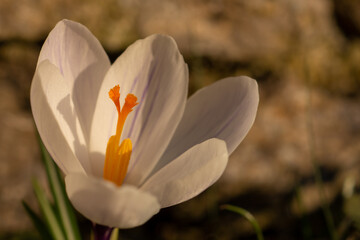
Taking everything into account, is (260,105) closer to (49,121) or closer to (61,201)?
(61,201)

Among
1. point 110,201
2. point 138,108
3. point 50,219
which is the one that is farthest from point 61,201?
point 110,201

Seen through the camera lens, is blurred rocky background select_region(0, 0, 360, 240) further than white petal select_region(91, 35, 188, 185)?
Yes

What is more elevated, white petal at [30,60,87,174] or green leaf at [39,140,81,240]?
white petal at [30,60,87,174]

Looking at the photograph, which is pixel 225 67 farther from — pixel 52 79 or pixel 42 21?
pixel 52 79

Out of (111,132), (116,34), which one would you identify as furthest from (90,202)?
(116,34)

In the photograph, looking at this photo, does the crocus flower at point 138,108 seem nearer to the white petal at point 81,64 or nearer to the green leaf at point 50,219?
the white petal at point 81,64

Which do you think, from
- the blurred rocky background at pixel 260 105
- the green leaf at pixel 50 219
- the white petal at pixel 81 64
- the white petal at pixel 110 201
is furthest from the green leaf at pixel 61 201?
the blurred rocky background at pixel 260 105

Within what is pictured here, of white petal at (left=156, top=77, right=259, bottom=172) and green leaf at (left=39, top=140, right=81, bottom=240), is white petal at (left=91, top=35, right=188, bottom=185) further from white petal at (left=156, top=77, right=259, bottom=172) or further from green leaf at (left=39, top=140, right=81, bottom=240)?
green leaf at (left=39, top=140, right=81, bottom=240)

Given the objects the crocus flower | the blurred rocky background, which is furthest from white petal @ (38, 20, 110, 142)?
the blurred rocky background
